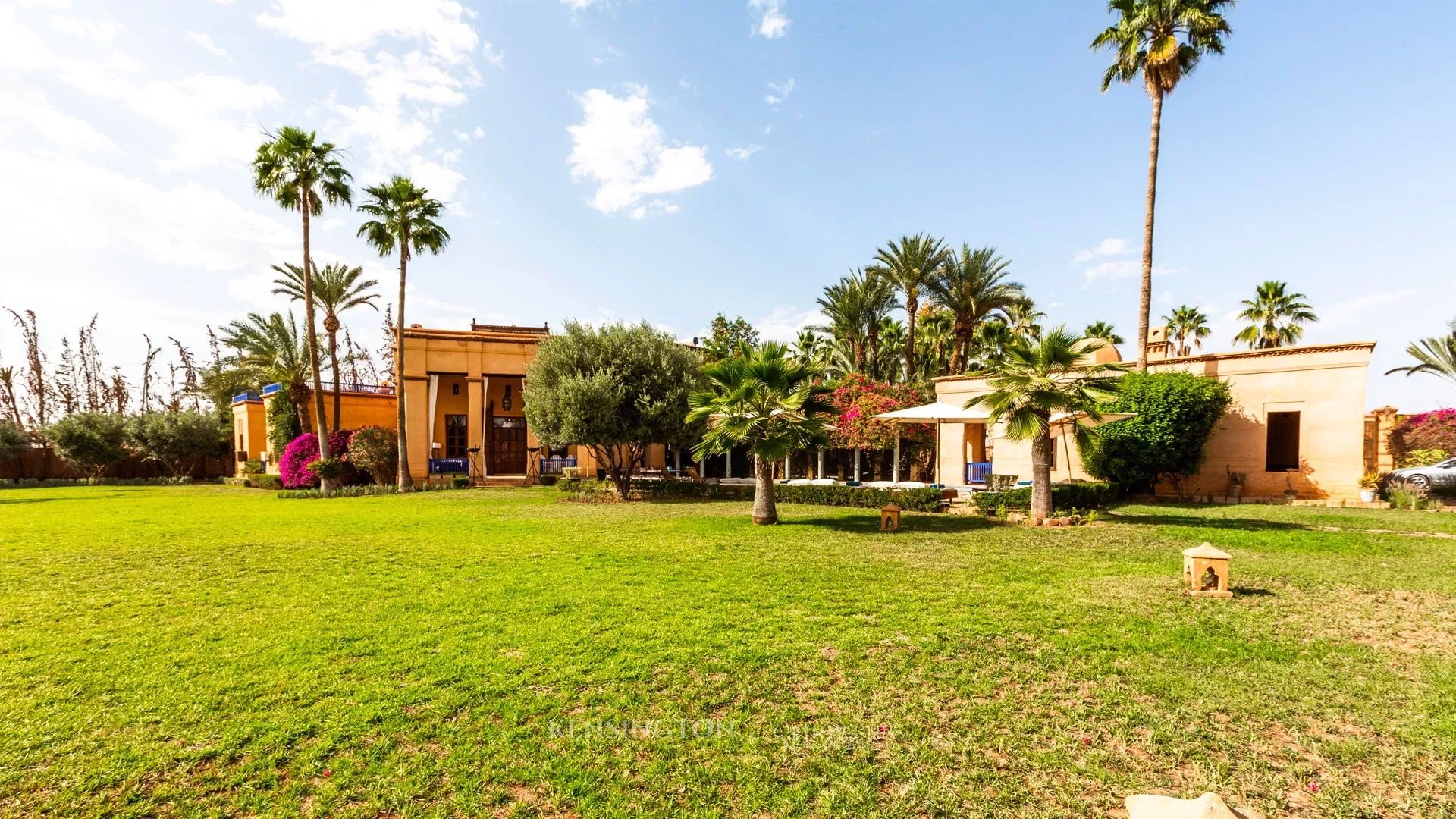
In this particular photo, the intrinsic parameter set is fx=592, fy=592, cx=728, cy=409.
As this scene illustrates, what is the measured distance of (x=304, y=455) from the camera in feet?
77.2

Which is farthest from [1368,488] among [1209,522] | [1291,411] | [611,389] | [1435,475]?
[611,389]

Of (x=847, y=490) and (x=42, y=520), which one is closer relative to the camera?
(x=42, y=520)

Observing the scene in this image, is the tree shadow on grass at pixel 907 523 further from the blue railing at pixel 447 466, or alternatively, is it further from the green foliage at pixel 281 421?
the green foliage at pixel 281 421

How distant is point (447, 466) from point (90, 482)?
69.4 ft

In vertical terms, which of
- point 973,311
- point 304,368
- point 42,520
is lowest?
point 42,520

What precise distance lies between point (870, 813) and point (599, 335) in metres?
16.5

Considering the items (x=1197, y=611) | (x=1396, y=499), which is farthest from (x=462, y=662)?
(x=1396, y=499)

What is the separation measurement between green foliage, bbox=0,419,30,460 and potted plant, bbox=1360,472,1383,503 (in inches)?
2111

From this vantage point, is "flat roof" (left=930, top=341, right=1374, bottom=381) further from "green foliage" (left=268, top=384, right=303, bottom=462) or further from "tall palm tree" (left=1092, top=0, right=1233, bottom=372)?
"green foliage" (left=268, top=384, right=303, bottom=462)

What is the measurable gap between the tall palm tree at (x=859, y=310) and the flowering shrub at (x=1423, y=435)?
17.8m

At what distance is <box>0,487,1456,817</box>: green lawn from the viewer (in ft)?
10.4

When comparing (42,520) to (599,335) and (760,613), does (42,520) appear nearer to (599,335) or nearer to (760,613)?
(599,335)

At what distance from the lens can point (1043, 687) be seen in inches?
172

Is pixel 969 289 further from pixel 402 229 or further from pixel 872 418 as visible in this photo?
pixel 402 229
